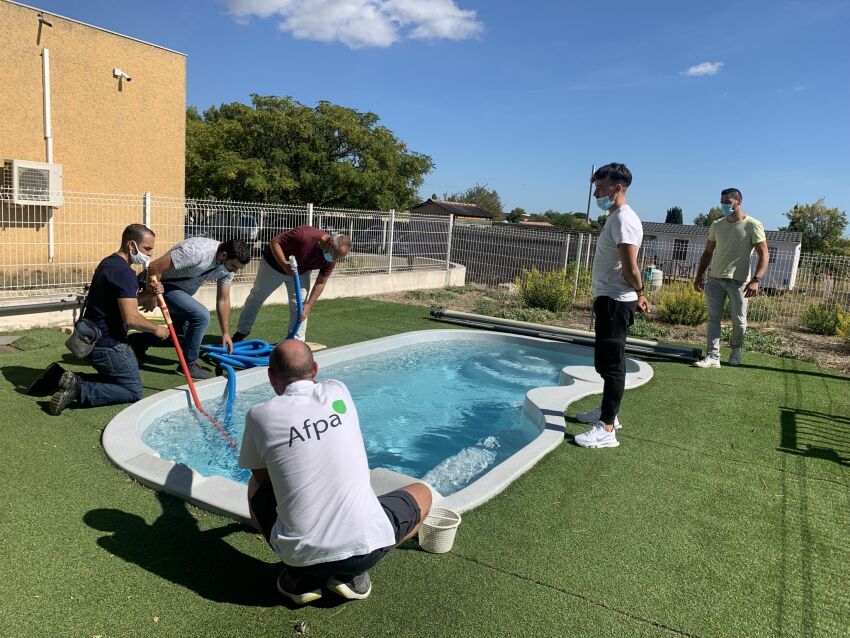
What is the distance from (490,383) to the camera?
7.57 metres

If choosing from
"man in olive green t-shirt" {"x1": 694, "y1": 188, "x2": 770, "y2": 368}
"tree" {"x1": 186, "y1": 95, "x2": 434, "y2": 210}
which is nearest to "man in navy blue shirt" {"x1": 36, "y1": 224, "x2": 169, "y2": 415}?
"man in olive green t-shirt" {"x1": 694, "y1": 188, "x2": 770, "y2": 368}

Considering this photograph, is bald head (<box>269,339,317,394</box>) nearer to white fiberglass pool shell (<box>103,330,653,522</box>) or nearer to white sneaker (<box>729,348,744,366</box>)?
white fiberglass pool shell (<box>103,330,653,522</box>)

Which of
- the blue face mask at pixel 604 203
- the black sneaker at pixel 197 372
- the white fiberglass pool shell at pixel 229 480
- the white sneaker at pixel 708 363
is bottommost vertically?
the black sneaker at pixel 197 372

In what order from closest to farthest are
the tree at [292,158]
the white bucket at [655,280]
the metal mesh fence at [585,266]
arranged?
the metal mesh fence at [585,266]
the white bucket at [655,280]
the tree at [292,158]

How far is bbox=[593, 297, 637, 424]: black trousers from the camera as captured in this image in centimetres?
428

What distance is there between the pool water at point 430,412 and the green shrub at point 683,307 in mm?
3437

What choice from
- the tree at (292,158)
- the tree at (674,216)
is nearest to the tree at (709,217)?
the tree at (674,216)

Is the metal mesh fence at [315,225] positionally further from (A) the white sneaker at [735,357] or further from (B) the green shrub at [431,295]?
(A) the white sneaker at [735,357]

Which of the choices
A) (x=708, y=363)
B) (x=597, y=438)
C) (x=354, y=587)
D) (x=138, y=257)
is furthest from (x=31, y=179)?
(x=708, y=363)

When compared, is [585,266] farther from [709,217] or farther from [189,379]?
[709,217]

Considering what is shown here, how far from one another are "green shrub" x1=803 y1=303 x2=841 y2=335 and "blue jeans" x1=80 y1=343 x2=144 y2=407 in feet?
36.7

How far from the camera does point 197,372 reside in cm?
589

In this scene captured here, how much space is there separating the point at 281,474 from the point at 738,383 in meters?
6.00

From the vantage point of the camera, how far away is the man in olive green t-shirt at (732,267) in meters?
6.90
